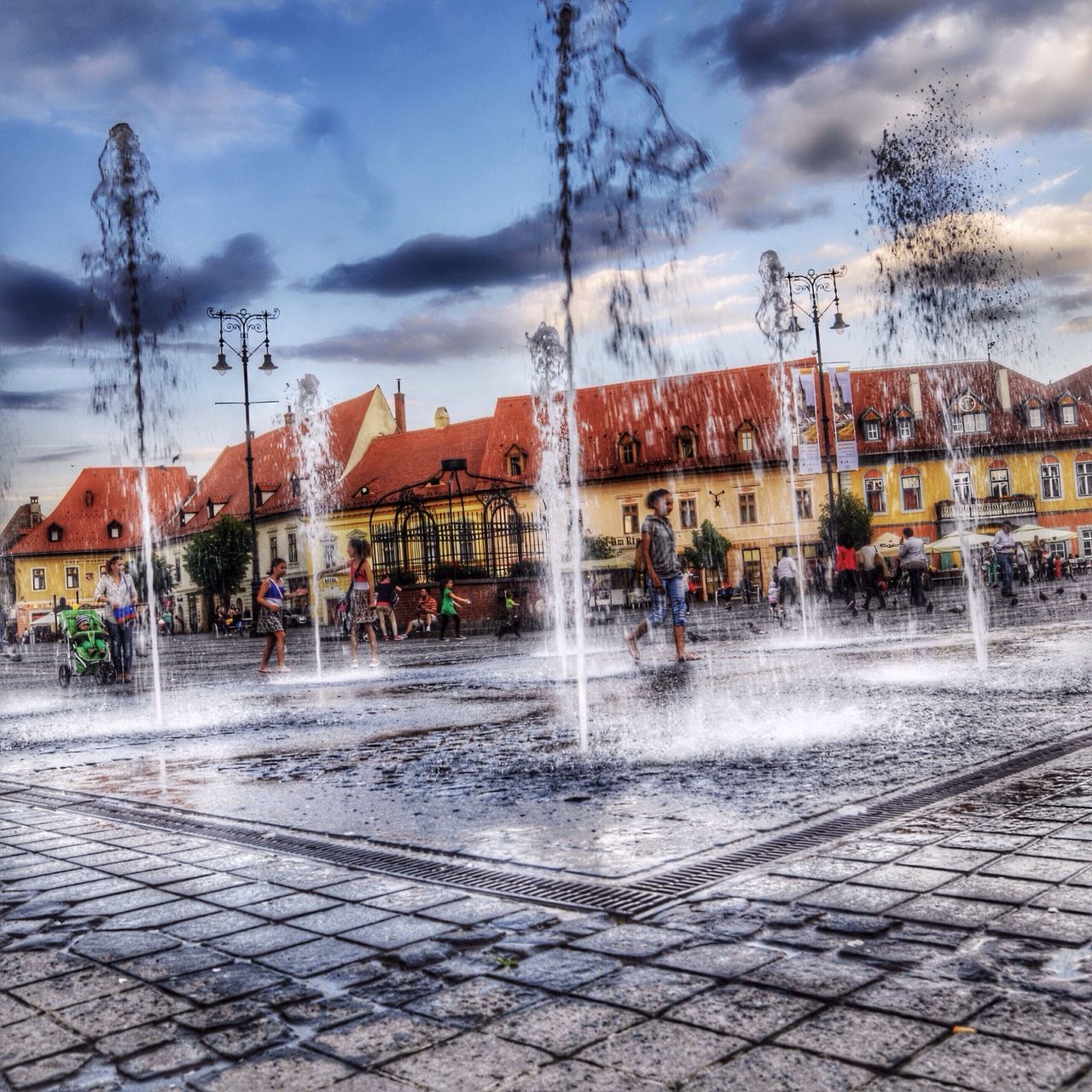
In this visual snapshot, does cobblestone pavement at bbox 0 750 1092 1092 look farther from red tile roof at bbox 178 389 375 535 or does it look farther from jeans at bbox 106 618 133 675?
red tile roof at bbox 178 389 375 535

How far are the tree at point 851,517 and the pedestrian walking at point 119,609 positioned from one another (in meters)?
45.0

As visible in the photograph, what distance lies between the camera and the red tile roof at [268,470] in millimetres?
74625

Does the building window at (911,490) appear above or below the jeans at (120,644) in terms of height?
above

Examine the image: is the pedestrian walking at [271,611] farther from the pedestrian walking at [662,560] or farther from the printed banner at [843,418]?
the printed banner at [843,418]

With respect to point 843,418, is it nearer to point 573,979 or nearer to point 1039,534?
point 1039,534

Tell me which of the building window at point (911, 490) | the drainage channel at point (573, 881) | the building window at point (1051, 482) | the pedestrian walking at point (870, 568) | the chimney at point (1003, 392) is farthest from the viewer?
the chimney at point (1003, 392)

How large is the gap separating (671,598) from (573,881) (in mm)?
10133

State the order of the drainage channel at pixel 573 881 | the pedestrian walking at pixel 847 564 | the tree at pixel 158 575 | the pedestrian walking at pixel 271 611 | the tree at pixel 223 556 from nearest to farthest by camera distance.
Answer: the drainage channel at pixel 573 881 < the pedestrian walking at pixel 271 611 < the pedestrian walking at pixel 847 564 < the tree at pixel 223 556 < the tree at pixel 158 575

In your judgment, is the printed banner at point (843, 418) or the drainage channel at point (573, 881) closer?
the drainage channel at point (573, 881)

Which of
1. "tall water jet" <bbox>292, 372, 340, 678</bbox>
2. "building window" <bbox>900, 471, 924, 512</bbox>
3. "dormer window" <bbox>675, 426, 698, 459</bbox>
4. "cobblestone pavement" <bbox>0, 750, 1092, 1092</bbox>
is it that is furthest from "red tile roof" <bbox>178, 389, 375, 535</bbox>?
"cobblestone pavement" <bbox>0, 750, 1092, 1092</bbox>

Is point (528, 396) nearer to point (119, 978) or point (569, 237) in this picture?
point (569, 237)

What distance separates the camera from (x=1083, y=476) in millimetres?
65750

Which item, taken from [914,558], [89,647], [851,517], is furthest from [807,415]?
[851,517]

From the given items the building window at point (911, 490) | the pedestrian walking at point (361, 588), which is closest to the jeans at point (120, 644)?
the pedestrian walking at point (361, 588)
